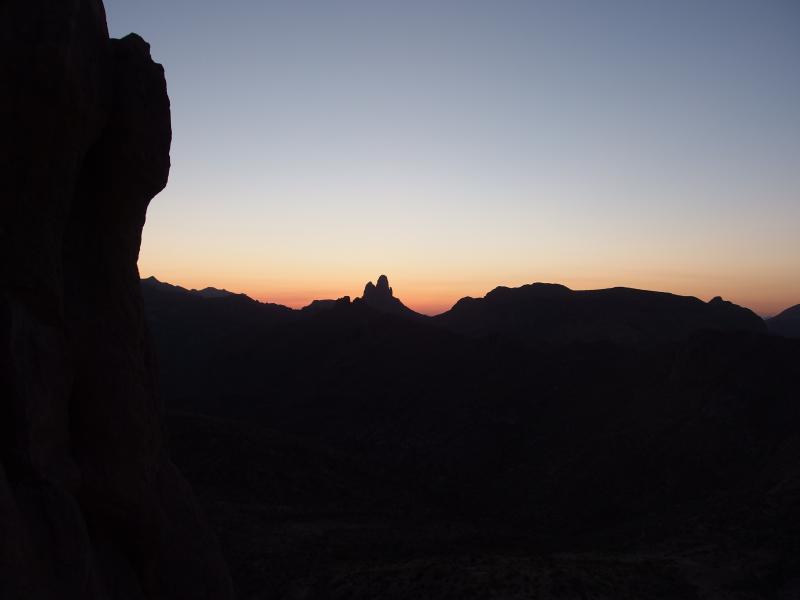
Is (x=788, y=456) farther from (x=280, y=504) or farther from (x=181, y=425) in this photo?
(x=181, y=425)

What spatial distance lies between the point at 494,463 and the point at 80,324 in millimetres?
41455

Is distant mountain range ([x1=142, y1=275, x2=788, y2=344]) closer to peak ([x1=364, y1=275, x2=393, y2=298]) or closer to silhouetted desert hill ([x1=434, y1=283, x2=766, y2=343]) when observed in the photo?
silhouetted desert hill ([x1=434, y1=283, x2=766, y2=343])

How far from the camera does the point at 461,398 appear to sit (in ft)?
193

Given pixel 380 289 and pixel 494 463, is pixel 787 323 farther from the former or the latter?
pixel 494 463

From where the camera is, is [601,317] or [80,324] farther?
[601,317]

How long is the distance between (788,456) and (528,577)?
2335cm

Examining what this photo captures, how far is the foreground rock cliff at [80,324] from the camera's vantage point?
8.72 meters

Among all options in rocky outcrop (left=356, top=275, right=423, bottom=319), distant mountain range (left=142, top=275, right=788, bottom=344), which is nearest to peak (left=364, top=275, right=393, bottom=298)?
rocky outcrop (left=356, top=275, right=423, bottom=319)

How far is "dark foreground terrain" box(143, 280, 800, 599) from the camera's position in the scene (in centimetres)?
2291

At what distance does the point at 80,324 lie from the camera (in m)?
10.7

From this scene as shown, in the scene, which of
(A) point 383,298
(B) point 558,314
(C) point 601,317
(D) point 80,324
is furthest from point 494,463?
(A) point 383,298

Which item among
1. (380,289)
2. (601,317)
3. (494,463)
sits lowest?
(494,463)

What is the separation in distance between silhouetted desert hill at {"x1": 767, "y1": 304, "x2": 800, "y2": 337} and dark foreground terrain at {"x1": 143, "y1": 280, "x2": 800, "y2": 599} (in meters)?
79.0

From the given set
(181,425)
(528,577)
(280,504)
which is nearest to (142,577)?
(528,577)
